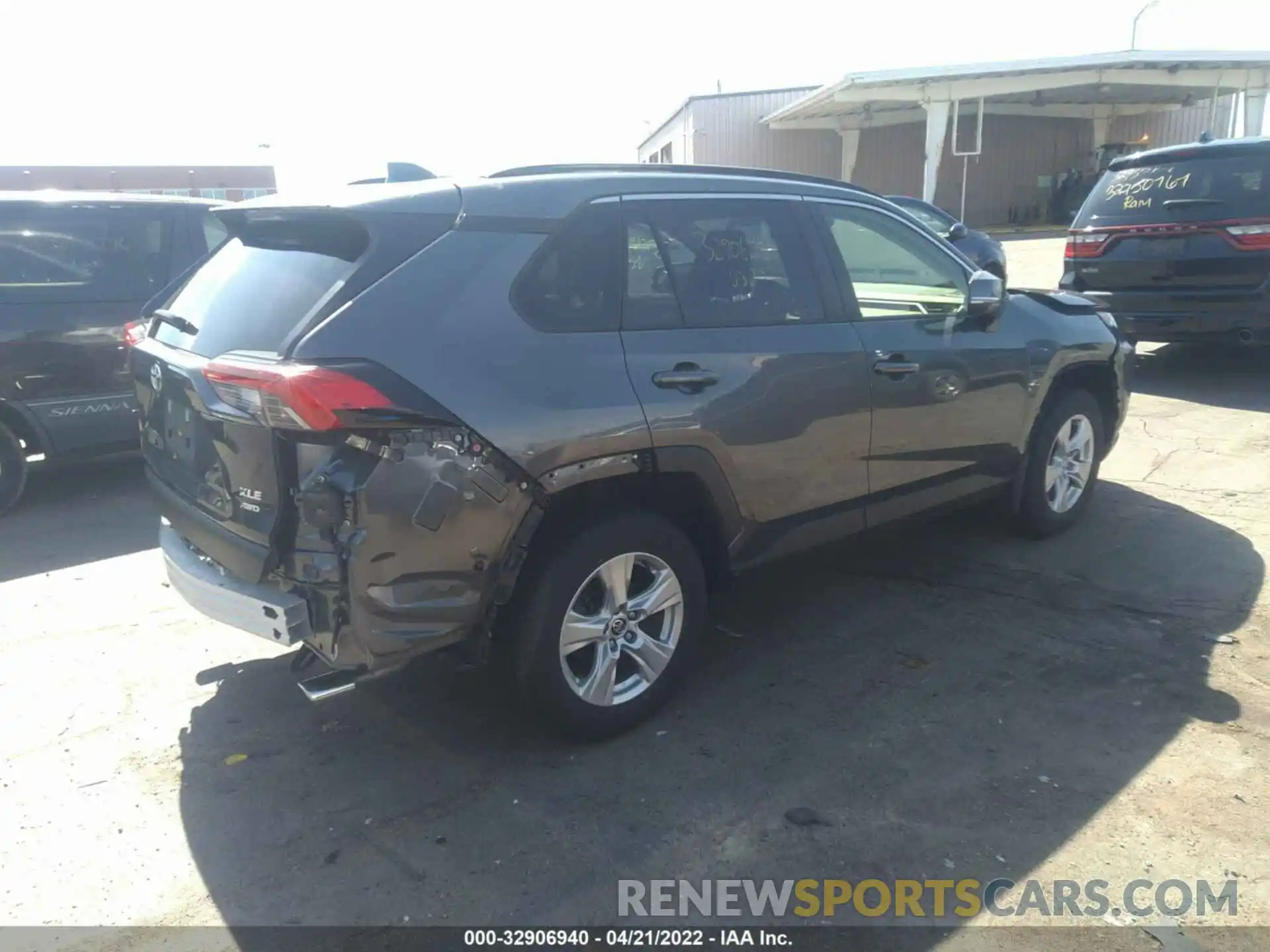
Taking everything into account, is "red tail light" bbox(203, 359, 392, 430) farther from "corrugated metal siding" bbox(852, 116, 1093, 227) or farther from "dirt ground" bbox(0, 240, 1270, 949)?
"corrugated metal siding" bbox(852, 116, 1093, 227)

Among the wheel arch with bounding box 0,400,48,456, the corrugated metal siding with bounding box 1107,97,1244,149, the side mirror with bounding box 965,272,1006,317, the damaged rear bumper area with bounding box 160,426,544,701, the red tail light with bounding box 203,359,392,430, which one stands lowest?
the wheel arch with bounding box 0,400,48,456

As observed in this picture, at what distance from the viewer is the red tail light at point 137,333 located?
12.6ft

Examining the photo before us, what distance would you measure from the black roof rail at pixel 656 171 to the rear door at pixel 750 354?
14 centimetres

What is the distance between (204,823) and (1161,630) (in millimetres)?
3762

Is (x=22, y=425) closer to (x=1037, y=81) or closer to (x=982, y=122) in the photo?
(x=1037, y=81)

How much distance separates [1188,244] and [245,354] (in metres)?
7.75

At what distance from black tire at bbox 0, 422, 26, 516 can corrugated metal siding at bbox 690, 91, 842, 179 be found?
26930 millimetres

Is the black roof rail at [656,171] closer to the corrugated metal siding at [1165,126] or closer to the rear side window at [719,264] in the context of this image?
the rear side window at [719,264]

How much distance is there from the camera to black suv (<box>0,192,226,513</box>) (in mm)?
5973

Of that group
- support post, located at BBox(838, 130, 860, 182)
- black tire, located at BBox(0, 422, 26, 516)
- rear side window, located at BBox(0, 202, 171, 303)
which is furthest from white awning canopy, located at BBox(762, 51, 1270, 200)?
black tire, located at BBox(0, 422, 26, 516)

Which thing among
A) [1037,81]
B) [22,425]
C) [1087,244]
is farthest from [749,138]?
[22,425]

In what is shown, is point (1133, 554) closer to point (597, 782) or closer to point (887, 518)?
point (887, 518)

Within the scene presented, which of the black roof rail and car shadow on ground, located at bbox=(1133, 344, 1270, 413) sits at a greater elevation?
the black roof rail

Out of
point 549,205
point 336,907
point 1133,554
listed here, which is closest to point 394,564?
point 336,907
